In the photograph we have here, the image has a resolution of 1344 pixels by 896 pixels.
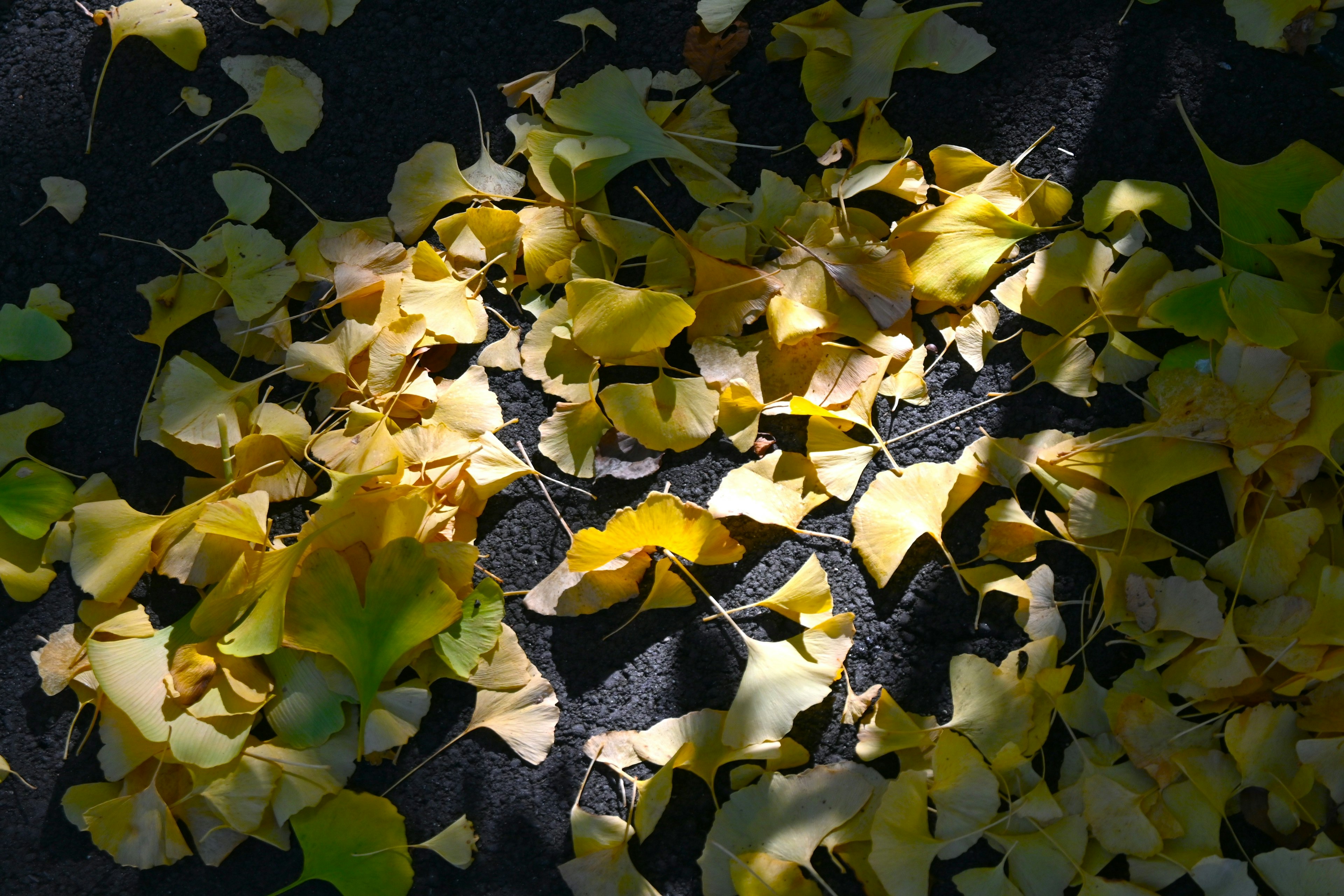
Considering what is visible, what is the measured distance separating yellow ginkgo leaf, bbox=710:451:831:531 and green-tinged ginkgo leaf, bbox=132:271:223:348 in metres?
0.80

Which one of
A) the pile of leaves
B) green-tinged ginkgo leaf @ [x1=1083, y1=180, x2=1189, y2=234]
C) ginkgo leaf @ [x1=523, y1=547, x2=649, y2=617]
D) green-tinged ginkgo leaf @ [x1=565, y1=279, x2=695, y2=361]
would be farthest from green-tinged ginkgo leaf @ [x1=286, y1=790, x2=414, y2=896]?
green-tinged ginkgo leaf @ [x1=1083, y1=180, x2=1189, y2=234]

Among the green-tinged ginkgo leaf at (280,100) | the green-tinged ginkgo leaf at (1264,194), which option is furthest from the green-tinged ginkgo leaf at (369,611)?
the green-tinged ginkgo leaf at (1264,194)

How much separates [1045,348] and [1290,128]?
477 mm

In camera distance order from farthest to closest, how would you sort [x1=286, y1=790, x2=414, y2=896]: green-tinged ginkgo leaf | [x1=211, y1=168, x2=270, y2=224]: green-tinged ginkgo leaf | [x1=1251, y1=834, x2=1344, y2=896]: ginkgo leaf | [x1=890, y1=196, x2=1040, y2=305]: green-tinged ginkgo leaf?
1. [x1=211, y1=168, x2=270, y2=224]: green-tinged ginkgo leaf
2. [x1=890, y1=196, x2=1040, y2=305]: green-tinged ginkgo leaf
3. [x1=286, y1=790, x2=414, y2=896]: green-tinged ginkgo leaf
4. [x1=1251, y1=834, x2=1344, y2=896]: ginkgo leaf

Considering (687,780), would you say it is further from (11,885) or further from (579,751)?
(11,885)

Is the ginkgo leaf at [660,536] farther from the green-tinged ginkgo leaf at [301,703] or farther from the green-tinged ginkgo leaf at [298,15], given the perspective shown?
the green-tinged ginkgo leaf at [298,15]

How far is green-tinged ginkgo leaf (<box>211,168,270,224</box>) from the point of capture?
133 cm

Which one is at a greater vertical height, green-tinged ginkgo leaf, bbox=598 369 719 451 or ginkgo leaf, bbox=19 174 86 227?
ginkgo leaf, bbox=19 174 86 227

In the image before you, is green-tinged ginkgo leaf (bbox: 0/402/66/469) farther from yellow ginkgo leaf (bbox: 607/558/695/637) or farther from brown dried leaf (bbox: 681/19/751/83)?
brown dried leaf (bbox: 681/19/751/83)

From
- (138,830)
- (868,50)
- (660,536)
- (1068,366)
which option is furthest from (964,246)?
(138,830)

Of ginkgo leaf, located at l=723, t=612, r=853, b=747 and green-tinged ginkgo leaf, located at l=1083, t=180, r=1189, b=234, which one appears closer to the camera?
ginkgo leaf, located at l=723, t=612, r=853, b=747

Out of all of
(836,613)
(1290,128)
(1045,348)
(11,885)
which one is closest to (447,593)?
(836,613)

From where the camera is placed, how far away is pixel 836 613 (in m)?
1.20

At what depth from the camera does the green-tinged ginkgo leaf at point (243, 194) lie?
1328mm
